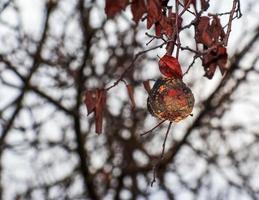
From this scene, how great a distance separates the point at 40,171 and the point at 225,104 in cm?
189

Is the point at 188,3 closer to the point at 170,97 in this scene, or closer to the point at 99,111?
the point at 170,97

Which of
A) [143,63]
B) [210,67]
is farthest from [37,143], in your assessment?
[210,67]

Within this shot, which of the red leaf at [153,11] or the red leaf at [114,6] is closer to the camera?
the red leaf at [114,6]

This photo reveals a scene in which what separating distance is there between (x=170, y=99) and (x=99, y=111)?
1.47 ft

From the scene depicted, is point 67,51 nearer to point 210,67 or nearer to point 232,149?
point 232,149

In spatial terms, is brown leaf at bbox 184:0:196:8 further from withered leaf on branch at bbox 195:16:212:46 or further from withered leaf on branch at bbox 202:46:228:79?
withered leaf on branch at bbox 202:46:228:79

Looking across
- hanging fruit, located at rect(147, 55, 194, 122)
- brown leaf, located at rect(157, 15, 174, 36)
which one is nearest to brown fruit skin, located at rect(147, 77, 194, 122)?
hanging fruit, located at rect(147, 55, 194, 122)

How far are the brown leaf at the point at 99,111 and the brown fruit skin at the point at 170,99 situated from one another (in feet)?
1.11

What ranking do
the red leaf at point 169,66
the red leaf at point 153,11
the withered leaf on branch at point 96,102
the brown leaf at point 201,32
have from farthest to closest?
the withered leaf on branch at point 96,102 < the brown leaf at point 201,32 < the red leaf at point 153,11 < the red leaf at point 169,66

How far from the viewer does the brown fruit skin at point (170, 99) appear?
Answer: 1.52m

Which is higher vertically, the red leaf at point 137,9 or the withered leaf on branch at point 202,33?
the red leaf at point 137,9

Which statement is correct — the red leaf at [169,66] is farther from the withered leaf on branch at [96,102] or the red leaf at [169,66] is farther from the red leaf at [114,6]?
the withered leaf on branch at [96,102]

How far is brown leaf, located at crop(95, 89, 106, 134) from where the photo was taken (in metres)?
1.85

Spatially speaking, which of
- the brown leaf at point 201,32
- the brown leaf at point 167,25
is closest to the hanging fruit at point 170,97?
the brown leaf at point 167,25
